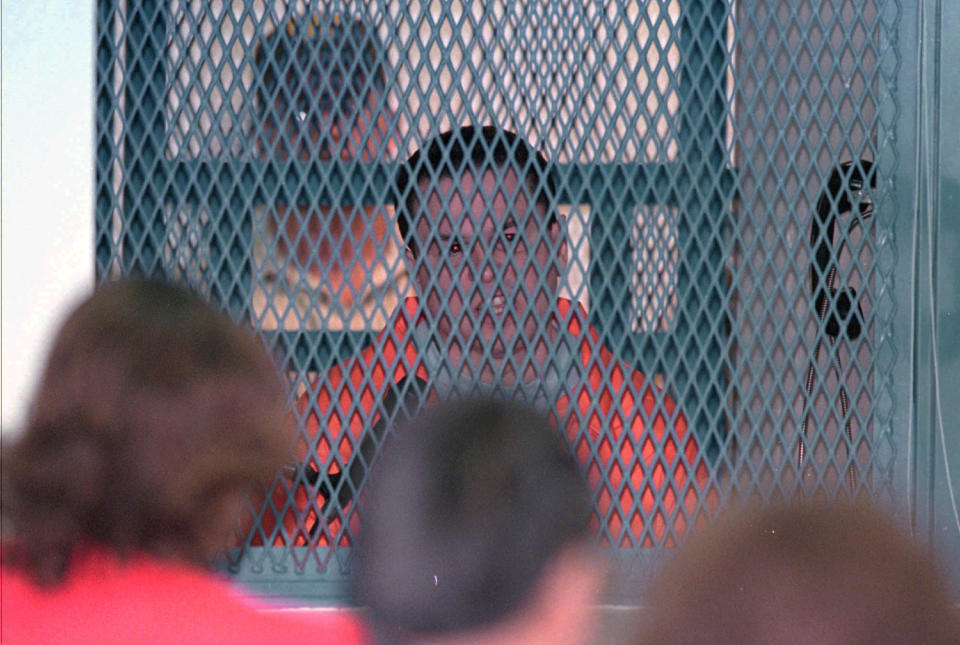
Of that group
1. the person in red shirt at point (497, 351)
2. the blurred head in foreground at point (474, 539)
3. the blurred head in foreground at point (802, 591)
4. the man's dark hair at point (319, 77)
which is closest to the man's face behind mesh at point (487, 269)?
the person in red shirt at point (497, 351)

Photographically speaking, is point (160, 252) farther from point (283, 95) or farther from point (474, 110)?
point (474, 110)

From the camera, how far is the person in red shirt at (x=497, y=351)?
176 centimetres

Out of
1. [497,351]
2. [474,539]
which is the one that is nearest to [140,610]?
[474,539]

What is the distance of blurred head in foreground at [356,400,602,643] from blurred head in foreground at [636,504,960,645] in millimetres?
232

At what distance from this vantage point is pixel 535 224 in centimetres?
177

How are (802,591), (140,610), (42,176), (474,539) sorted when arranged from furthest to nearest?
(42,176) < (140,610) < (474,539) < (802,591)

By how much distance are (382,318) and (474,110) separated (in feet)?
1.24

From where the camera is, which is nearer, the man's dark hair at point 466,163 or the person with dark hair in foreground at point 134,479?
the person with dark hair in foreground at point 134,479

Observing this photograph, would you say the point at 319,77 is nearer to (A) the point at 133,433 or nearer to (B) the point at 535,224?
(B) the point at 535,224

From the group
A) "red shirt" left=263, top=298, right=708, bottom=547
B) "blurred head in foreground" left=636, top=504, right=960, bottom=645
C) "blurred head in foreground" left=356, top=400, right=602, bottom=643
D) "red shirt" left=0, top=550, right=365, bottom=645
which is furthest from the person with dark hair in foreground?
"blurred head in foreground" left=636, top=504, right=960, bottom=645

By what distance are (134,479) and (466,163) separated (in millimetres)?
778

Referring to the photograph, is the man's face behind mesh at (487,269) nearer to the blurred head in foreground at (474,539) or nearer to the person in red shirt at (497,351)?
the person in red shirt at (497,351)

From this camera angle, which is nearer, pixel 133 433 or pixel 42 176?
pixel 133 433

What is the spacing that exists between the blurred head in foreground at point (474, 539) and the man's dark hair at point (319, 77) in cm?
92
